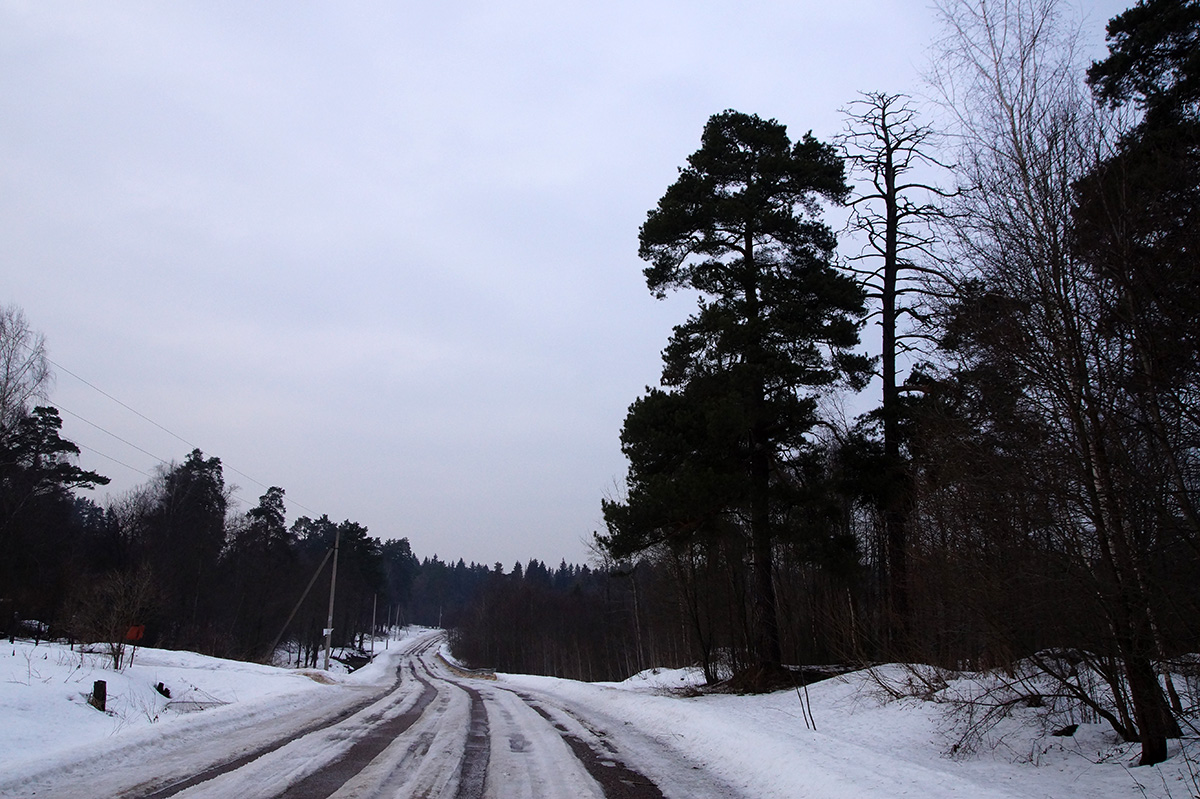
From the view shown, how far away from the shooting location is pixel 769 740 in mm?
9148

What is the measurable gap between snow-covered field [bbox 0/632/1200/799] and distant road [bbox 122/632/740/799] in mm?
751

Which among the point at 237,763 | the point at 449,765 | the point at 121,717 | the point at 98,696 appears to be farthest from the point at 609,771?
the point at 98,696

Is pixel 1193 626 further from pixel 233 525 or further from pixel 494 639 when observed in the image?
pixel 494 639

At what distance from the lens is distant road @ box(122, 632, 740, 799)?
671 cm

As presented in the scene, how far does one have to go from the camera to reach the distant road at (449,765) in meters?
6.71

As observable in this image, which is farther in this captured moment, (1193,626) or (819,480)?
(819,480)

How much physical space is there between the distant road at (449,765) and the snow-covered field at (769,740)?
0.75m

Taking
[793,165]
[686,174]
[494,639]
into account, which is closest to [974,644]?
[793,165]

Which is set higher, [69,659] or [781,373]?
[781,373]

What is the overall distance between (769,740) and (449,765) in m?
4.14

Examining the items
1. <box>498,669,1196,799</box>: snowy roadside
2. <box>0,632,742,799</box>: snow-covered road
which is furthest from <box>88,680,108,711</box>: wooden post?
<box>498,669,1196,799</box>: snowy roadside

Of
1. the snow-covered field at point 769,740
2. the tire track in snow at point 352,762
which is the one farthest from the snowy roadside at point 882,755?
the tire track in snow at point 352,762

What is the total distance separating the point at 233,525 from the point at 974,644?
223 ft

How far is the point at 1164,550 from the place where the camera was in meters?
6.54
